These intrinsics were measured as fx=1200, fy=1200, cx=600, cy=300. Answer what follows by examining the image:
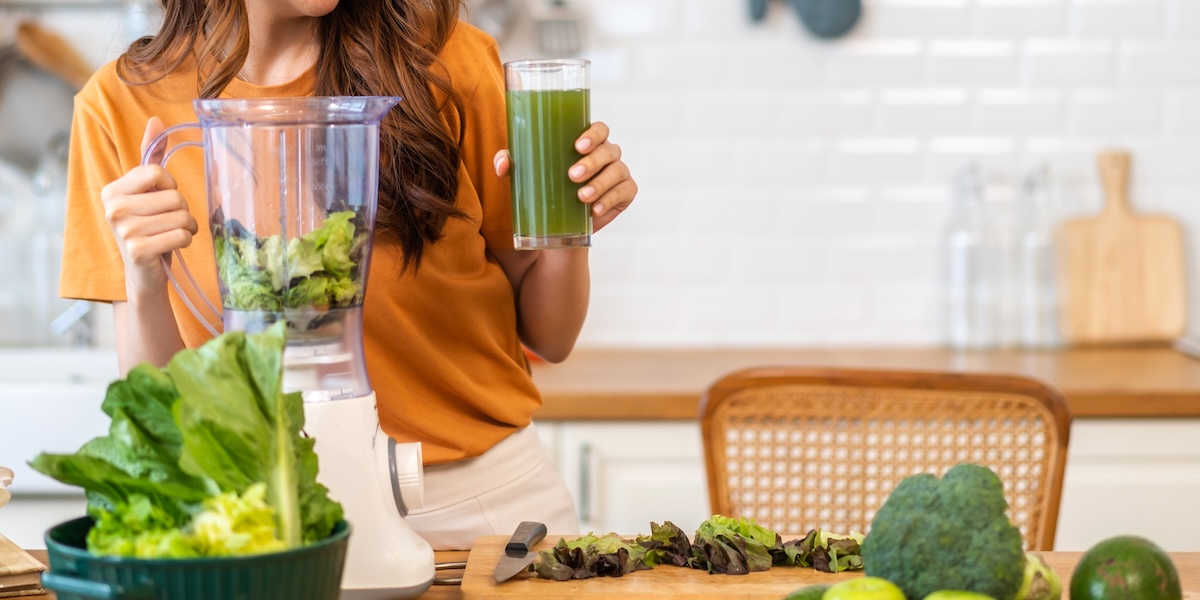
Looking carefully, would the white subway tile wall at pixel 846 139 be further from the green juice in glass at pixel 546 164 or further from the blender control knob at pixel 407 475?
the blender control knob at pixel 407 475

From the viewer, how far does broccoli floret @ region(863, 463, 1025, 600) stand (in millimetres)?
715

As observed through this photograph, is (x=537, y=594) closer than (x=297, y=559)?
No

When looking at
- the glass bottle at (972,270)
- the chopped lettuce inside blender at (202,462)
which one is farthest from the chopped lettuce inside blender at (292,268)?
the glass bottle at (972,270)

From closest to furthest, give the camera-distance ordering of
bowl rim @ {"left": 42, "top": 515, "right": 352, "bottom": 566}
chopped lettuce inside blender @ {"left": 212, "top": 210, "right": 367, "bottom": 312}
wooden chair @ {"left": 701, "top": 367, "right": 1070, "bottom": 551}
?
bowl rim @ {"left": 42, "top": 515, "right": 352, "bottom": 566}
chopped lettuce inside blender @ {"left": 212, "top": 210, "right": 367, "bottom": 312}
wooden chair @ {"left": 701, "top": 367, "right": 1070, "bottom": 551}

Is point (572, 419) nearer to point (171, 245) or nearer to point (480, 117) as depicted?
point (480, 117)

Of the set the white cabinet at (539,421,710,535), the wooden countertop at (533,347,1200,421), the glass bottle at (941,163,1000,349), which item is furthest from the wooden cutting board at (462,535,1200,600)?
the glass bottle at (941,163,1000,349)

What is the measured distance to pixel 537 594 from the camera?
904mm

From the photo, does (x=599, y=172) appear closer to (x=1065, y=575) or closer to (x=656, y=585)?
(x=656, y=585)

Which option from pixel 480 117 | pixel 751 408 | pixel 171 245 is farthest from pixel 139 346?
pixel 751 408

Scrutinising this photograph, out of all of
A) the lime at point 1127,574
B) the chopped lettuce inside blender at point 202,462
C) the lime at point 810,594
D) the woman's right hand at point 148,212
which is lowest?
the lime at point 810,594

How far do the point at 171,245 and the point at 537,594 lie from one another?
0.39 m

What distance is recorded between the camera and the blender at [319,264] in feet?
2.83

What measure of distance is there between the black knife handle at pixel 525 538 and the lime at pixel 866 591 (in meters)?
0.34

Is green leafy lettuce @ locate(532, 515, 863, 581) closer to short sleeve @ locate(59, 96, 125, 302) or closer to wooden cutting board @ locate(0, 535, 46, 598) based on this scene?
wooden cutting board @ locate(0, 535, 46, 598)
